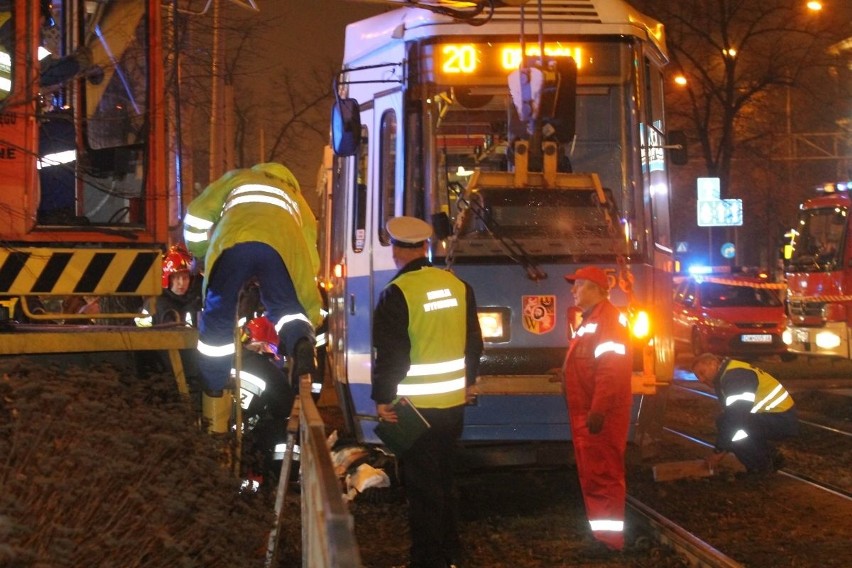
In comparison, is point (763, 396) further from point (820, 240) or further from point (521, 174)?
point (820, 240)

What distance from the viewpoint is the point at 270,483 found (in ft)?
21.5

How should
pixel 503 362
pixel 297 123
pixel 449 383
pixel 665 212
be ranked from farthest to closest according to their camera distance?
pixel 297 123 → pixel 665 212 → pixel 503 362 → pixel 449 383

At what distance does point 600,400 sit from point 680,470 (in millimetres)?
2653

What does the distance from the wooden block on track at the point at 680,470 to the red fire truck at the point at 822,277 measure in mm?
9619

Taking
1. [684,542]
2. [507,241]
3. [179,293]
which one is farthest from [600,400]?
[179,293]

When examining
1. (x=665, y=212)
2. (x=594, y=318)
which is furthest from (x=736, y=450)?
(x=594, y=318)

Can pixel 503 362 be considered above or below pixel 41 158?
below

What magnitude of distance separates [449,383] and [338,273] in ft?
12.1

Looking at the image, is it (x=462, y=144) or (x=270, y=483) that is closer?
(x=270, y=483)

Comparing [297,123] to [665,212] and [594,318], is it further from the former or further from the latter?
[594,318]

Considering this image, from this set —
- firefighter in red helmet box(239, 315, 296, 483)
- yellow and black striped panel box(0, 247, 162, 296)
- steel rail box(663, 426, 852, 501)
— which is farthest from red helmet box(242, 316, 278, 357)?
steel rail box(663, 426, 852, 501)

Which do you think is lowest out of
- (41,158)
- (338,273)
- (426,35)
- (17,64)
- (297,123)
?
(338,273)

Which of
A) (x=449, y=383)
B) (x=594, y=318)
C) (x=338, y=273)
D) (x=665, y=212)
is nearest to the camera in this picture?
(x=449, y=383)

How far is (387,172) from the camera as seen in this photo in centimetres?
873
